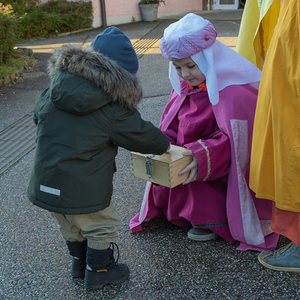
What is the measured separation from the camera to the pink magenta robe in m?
2.33

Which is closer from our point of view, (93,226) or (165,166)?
(93,226)

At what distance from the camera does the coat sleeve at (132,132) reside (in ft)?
6.18

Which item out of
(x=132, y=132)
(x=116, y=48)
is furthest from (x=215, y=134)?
(x=116, y=48)

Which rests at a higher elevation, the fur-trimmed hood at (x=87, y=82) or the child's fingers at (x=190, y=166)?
the fur-trimmed hood at (x=87, y=82)

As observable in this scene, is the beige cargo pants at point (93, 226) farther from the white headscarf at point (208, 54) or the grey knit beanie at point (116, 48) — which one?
the white headscarf at point (208, 54)

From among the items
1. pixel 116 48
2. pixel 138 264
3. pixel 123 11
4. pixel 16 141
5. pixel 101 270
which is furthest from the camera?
pixel 123 11

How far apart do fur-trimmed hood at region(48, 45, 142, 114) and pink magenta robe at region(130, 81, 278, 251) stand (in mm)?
660

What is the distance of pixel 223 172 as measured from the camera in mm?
2395

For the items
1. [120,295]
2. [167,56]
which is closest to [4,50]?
[167,56]

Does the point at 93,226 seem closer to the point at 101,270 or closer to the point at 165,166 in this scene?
the point at 101,270

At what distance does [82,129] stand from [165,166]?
559 mm

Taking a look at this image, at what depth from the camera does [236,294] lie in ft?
6.72

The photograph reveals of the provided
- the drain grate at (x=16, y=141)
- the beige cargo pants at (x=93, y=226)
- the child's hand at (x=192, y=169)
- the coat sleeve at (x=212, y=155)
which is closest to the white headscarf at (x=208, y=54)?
the coat sleeve at (x=212, y=155)

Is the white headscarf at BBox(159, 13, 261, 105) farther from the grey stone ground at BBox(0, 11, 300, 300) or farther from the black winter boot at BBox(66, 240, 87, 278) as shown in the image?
the black winter boot at BBox(66, 240, 87, 278)
